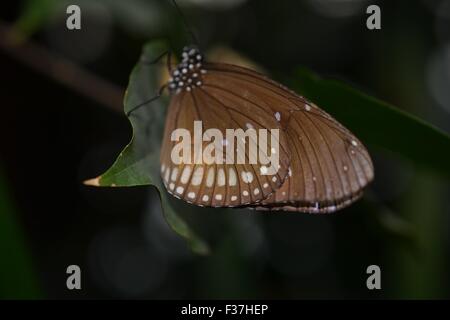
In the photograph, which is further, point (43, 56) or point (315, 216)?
point (315, 216)

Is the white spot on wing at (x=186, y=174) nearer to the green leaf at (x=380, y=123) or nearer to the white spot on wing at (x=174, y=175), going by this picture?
the white spot on wing at (x=174, y=175)

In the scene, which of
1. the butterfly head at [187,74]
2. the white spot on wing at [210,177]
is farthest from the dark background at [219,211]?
the white spot on wing at [210,177]

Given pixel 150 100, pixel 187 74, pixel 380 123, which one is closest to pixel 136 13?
pixel 187 74

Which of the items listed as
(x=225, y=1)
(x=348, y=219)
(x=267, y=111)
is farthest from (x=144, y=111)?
(x=348, y=219)

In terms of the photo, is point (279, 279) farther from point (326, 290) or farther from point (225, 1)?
point (225, 1)

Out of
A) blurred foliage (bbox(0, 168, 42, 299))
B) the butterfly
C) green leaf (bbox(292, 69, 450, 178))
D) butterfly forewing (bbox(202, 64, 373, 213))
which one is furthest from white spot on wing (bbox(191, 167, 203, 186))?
blurred foliage (bbox(0, 168, 42, 299))
